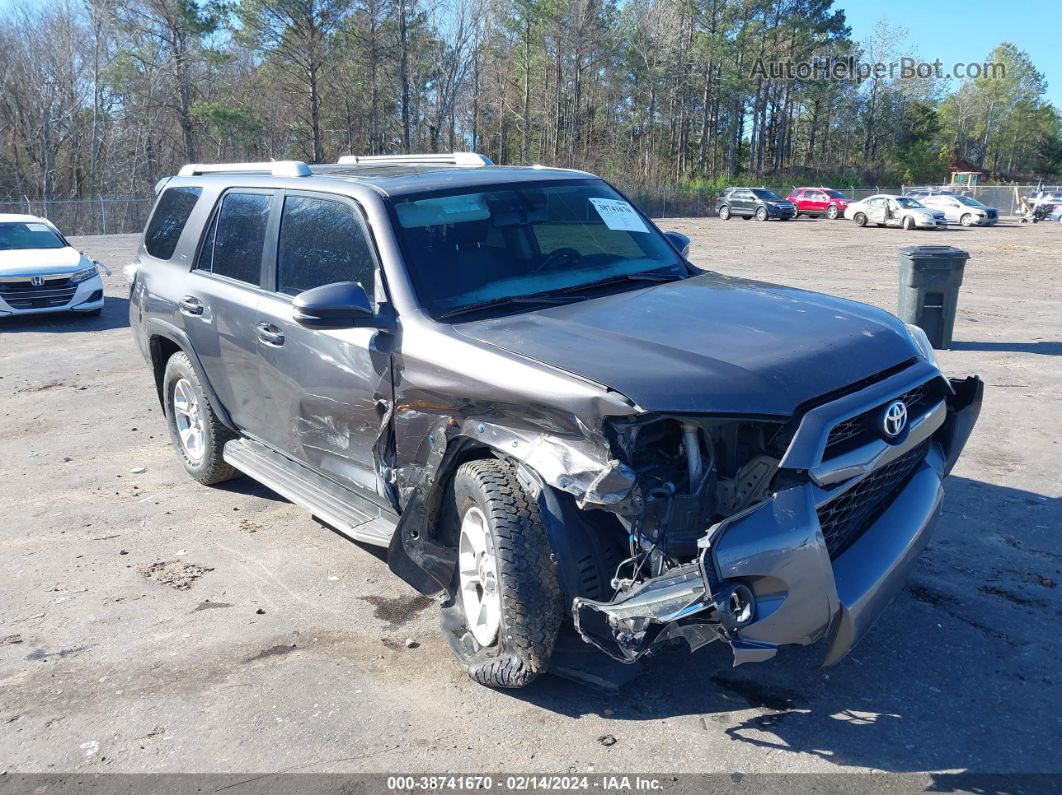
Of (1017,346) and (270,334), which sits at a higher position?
(270,334)

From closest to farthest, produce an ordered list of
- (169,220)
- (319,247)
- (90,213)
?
(319,247), (169,220), (90,213)

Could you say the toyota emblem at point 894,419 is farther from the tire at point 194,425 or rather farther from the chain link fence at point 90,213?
the chain link fence at point 90,213

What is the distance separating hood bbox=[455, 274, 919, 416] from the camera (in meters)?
3.10

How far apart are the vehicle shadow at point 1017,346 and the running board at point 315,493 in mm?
8514

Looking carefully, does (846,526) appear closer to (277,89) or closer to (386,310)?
(386,310)

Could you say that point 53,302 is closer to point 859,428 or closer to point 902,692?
point 859,428

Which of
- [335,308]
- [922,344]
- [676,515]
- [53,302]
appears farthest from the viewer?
[53,302]

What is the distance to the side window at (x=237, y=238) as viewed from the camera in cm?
518

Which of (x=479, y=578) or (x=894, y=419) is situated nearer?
(x=894, y=419)

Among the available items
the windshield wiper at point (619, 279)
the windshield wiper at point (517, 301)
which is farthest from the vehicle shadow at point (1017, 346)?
the windshield wiper at point (517, 301)

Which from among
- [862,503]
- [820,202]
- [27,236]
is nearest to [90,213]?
[27,236]

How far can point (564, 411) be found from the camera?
125 inches

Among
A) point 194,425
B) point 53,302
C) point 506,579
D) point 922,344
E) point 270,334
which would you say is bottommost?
point 53,302

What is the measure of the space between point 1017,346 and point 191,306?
31.0 ft
